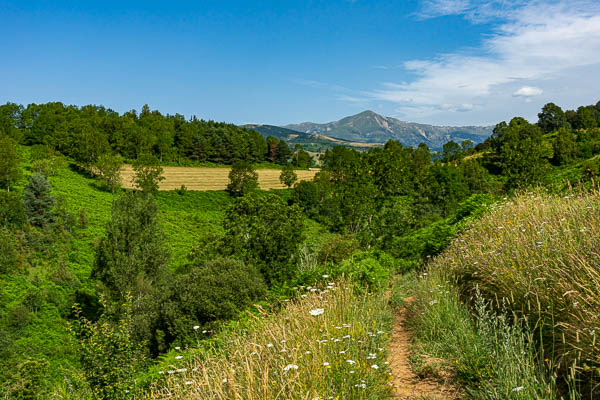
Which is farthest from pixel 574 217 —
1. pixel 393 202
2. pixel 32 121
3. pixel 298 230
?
pixel 32 121

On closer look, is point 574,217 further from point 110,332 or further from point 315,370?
point 110,332

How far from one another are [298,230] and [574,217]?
2388 centimetres

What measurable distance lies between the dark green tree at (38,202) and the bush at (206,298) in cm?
4129

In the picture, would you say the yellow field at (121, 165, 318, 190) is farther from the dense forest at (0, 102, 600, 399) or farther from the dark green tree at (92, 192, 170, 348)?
the dark green tree at (92, 192, 170, 348)

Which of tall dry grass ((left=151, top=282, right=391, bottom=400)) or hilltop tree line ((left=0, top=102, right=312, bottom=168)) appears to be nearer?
tall dry grass ((left=151, top=282, right=391, bottom=400))

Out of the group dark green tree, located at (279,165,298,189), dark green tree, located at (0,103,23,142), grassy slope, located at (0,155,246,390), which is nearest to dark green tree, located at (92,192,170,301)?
grassy slope, located at (0,155,246,390)

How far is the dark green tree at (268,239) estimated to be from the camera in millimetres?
25812

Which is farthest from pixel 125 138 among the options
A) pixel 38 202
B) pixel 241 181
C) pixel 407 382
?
pixel 407 382

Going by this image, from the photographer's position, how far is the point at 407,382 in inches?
154

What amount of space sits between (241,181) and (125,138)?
34.8 meters

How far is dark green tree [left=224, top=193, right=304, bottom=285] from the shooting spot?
25812mm

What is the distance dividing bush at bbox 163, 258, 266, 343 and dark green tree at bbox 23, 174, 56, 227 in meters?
41.3

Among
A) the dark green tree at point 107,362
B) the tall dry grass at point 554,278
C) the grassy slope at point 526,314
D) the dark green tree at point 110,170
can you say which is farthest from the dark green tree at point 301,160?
the grassy slope at point 526,314

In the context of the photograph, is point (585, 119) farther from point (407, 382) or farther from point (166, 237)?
point (407, 382)
